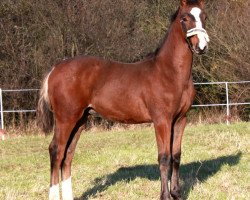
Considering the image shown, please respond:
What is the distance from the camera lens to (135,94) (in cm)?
632

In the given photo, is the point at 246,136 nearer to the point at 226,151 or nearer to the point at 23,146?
the point at 226,151

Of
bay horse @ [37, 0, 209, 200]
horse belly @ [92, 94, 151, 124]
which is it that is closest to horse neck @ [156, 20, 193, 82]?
bay horse @ [37, 0, 209, 200]

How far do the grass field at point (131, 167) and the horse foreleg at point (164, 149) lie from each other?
0.60 meters

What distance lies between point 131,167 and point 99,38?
963cm

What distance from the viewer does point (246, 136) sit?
11.5 metres

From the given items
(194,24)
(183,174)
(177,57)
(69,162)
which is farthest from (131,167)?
(194,24)

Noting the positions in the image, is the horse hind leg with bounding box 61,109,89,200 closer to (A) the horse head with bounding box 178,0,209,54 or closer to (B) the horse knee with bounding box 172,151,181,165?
(B) the horse knee with bounding box 172,151,181,165

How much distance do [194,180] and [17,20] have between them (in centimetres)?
1139

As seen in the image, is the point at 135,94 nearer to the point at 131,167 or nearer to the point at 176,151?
the point at 176,151

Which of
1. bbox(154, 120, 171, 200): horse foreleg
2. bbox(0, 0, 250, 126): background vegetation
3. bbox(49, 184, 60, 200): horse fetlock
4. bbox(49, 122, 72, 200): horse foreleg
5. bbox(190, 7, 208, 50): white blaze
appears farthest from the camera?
bbox(0, 0, 250, 126): background vegetation

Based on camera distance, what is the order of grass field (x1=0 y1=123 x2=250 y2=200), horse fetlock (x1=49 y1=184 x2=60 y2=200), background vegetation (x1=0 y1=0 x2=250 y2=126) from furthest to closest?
background vegetation (x1=0 y1=0 x2=250 y2=126) → grass field (x1=0 y1=123 x2=250 y2=200) → horse fetlock (x1=49 y1=184 x2=60 y2=200)

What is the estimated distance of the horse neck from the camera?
6199mm

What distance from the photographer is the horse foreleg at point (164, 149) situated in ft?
19.8

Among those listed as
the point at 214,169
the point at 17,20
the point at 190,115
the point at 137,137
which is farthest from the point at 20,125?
the point at 214,169
